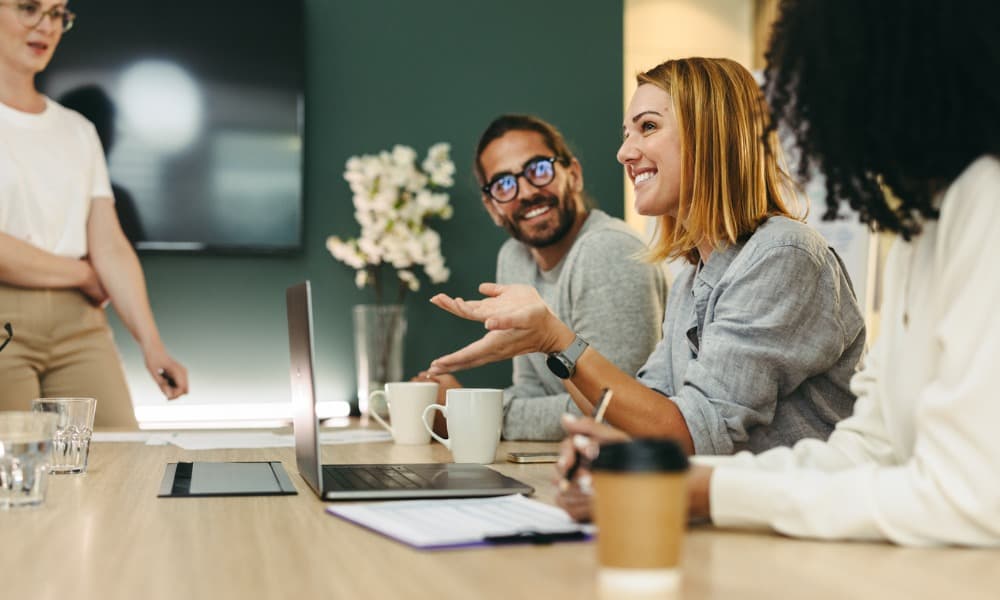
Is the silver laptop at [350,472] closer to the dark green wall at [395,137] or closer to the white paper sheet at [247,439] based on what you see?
the white paper sheet at [247,439]

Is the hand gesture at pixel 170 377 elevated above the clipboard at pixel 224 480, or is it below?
below

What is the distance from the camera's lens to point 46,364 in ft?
8.64

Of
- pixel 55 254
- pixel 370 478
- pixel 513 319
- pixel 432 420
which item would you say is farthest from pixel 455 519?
pixel 55 254

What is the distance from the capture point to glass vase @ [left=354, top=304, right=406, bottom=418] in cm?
334

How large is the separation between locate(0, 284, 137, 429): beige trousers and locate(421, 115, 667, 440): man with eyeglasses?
3.35ft

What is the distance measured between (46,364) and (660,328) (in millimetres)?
1599

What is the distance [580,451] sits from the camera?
913 millimetres

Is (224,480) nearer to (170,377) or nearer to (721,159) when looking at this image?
(721,159)

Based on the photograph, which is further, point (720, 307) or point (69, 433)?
point (720, 307)

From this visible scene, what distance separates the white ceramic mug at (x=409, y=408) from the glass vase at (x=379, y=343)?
1.47m

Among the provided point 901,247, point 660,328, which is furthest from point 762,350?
point 660,328

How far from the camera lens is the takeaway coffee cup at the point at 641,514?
0.66 m

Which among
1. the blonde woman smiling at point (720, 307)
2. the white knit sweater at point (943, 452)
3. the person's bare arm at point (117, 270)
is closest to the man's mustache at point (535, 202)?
the blonde woman smiling at point (720, 307)

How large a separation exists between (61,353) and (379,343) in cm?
103
